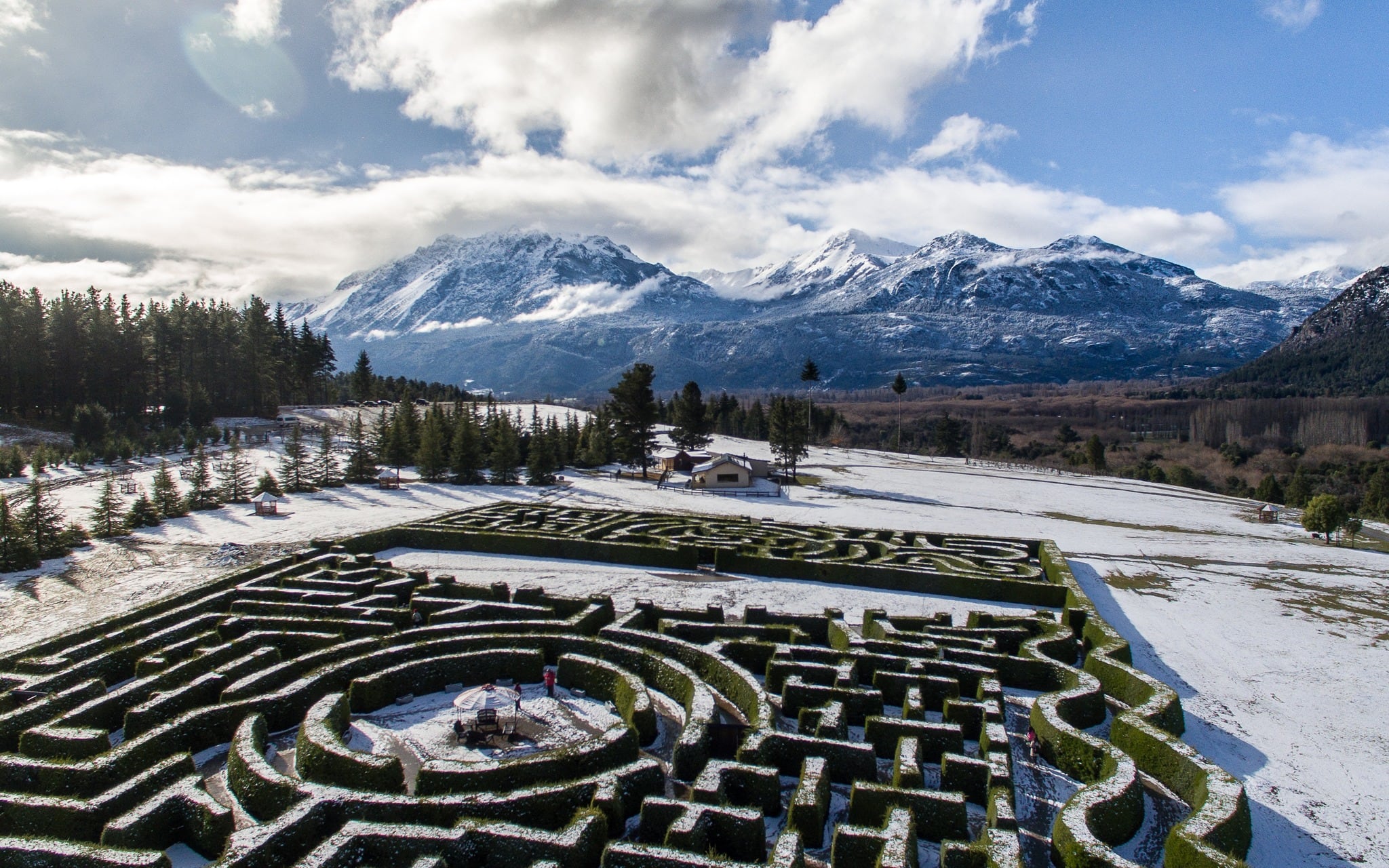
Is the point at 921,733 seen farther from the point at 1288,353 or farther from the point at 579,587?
the point at 1288,353

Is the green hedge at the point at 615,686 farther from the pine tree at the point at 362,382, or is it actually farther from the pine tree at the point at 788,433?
the pine tree at the point at 362,382

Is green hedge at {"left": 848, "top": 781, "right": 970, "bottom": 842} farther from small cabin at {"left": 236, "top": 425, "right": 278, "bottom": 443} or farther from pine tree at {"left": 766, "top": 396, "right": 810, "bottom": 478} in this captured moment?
small cabin at {"left": 236, "top": 425, "right": 278, "bottom": 443}

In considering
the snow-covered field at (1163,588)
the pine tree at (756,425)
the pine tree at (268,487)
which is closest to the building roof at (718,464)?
the snow-covered field at (1163,588)

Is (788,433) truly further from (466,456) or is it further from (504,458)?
(466,456)

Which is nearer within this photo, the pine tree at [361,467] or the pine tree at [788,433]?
the pine tree at [361,467]

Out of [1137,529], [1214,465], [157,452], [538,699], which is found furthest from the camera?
[1214,465]

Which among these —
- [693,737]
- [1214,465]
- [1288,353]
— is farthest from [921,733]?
[1288,353]
